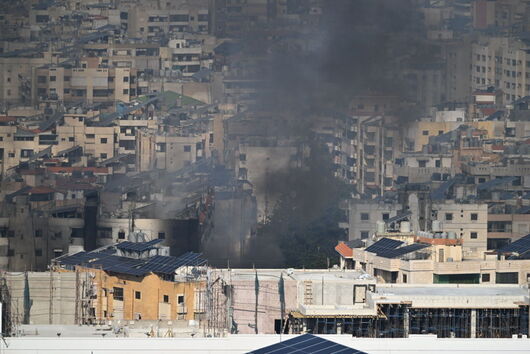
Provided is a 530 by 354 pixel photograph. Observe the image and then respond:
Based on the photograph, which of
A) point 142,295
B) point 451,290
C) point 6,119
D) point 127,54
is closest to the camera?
point 451,290

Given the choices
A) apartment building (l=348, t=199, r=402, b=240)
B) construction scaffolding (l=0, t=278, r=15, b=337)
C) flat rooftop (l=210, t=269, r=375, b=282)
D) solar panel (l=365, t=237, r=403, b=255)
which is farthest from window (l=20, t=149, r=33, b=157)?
construction scaffolding (l=0, t=278, r=15, b=337)

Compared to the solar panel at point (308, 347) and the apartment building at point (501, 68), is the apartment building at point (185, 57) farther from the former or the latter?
the solar panel at point (308, 347)

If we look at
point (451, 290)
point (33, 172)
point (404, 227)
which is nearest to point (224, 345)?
point (451, 290)

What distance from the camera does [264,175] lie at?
57531mm

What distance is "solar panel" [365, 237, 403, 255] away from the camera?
1531 inches

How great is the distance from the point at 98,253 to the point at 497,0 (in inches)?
1591

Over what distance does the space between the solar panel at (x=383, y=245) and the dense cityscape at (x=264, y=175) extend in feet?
0.13

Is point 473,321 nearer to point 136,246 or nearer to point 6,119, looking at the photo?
point 136,246

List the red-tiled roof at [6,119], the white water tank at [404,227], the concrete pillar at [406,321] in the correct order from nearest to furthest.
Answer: the concrete pillar at [406,321] < the white water tank at [404,227] < the red-tiled roof at [6,119]

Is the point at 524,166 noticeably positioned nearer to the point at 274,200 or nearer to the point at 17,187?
the point at 274,200

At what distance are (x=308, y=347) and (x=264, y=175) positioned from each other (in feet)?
88.9

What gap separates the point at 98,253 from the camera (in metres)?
38.8

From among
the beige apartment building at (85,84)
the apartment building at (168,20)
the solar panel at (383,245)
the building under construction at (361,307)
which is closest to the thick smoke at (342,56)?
the beige apartment building at (85,84)

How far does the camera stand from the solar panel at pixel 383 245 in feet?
128
